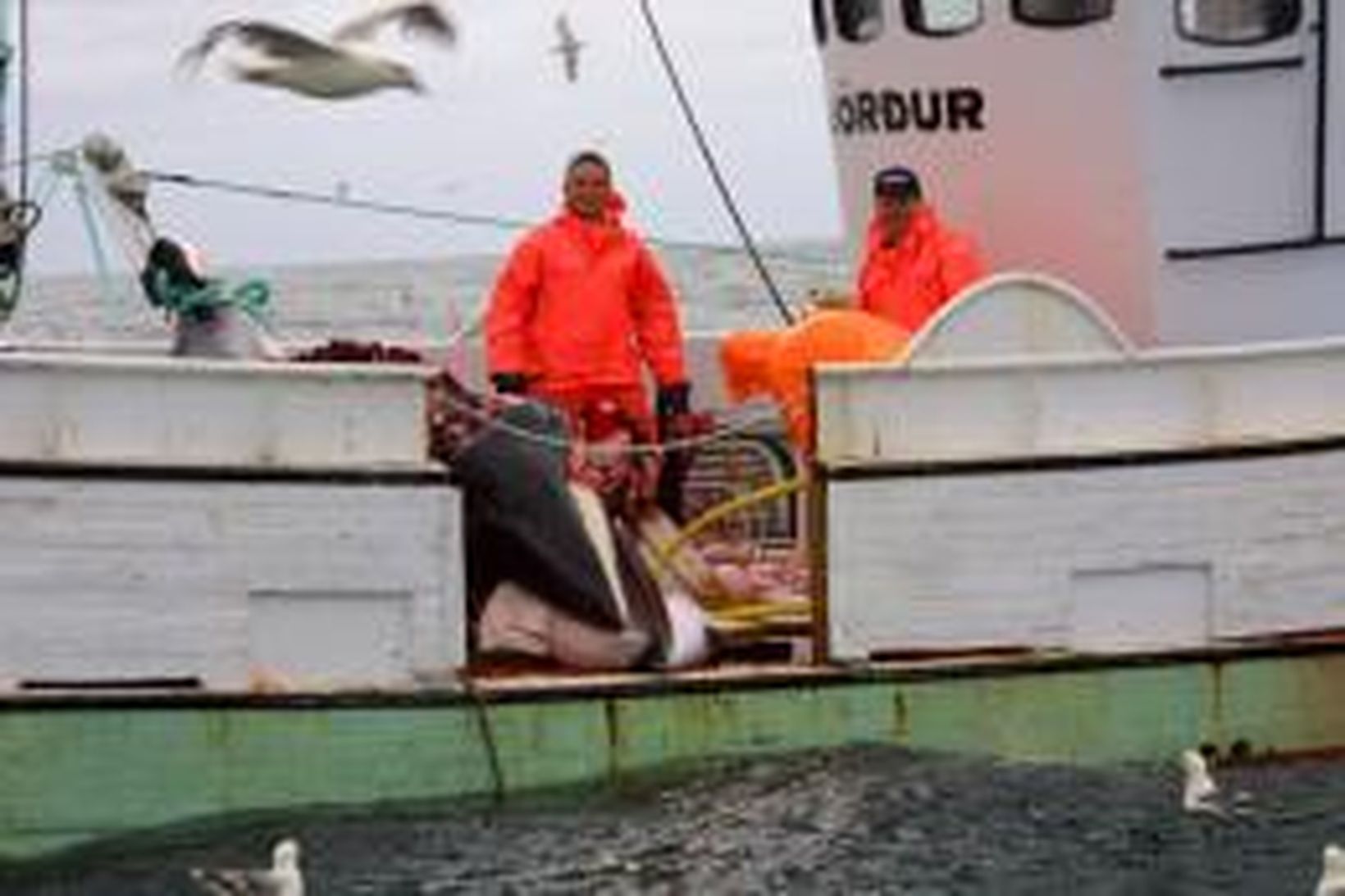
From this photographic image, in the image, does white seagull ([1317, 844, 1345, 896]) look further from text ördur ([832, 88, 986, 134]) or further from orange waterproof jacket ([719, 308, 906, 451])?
text ördur ([832, 88, 986, 134])

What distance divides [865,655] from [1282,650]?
157cm

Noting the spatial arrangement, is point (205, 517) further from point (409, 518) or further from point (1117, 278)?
point (1117, 278)

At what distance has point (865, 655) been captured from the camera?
10188mm

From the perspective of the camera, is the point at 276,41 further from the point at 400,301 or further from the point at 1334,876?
the point at 400,301

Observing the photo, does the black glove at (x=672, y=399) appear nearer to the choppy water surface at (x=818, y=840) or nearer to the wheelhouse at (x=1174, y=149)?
the wheelhouse at (x=1174, y=149)

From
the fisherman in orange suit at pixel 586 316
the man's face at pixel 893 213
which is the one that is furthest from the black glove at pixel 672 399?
the man's face at pixel 893 213

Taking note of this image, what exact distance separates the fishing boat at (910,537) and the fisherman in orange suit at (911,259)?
0.54 meters

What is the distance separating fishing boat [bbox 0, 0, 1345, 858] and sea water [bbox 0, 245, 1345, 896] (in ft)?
0.34

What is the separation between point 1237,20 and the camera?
11.4 metres

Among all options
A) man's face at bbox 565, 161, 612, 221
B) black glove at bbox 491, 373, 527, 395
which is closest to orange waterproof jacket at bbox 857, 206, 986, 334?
man's face at bbox 565, 161, 612, 221

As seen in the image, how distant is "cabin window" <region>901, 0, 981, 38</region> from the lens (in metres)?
12.1

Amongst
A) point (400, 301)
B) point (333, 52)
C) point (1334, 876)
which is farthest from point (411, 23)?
point (400, 301)

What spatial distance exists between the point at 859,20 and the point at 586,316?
6.36 ft

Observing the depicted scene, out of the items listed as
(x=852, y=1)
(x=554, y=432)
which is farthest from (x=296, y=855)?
(x=852, y=1)
